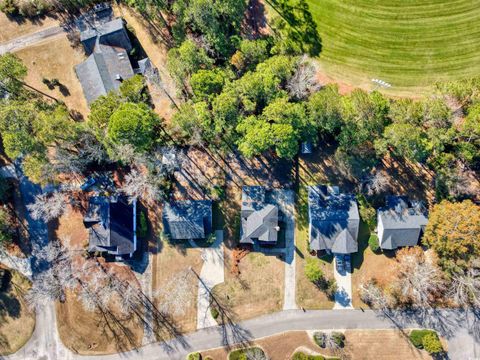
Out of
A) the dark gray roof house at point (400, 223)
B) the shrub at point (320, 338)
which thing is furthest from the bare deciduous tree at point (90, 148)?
the dark gray roof house at point (400, 223)

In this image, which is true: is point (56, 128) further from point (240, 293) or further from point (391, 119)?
point (391, 119)

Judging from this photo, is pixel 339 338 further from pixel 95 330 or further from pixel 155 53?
pixel 155 53

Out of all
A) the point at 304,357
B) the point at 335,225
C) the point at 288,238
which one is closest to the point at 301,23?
the point at 335,225

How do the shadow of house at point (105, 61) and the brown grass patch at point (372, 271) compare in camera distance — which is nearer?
the brown grass patch at point (372, 271)

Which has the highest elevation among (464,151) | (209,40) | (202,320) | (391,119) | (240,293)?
(209,40)

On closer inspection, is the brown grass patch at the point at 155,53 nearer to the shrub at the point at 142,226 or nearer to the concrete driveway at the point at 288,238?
the shrub at the point at 142,226

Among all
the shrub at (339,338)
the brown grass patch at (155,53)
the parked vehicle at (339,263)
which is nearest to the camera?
the shrub at (339,338)

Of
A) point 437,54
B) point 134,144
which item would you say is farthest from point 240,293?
point 437,54
